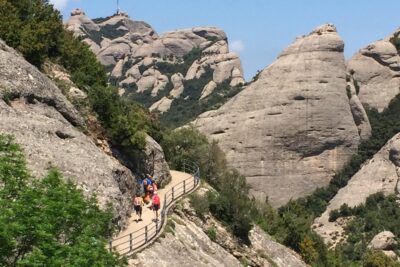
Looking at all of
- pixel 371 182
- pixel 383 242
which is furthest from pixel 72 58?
pixel 371 182

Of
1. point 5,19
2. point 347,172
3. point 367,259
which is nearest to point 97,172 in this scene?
point 5,19

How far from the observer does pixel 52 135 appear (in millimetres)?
32438

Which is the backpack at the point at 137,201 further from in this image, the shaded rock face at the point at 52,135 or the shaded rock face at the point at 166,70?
the shaded rock face at the point at 166,70

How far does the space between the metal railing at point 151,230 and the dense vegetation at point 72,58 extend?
3.29m

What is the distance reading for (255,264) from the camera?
38.9 meters

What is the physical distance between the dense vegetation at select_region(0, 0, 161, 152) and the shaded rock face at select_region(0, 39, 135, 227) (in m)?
2.74

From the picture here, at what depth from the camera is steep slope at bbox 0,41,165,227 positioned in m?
30.0

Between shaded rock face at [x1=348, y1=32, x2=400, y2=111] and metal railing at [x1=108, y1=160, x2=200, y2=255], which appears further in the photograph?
shaded rock face at [x1=348, y1=32, x2=400, y2=111]

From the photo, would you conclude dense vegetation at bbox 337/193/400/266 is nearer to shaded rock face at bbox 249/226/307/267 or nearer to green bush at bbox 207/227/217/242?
shaded rock face at bbox 249/226/307/267

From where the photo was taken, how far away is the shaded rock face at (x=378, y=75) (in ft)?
339

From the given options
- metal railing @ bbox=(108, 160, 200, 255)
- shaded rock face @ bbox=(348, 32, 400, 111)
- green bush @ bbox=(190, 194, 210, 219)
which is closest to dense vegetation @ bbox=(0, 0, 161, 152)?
metal railing @ bbox=(108, 160, 200, 255)

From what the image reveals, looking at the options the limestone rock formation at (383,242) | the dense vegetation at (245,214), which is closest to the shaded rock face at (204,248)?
the dense vegetation at (245,214)

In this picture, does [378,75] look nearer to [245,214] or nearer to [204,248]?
[245,214]

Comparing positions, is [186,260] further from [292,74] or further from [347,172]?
[292,74]
